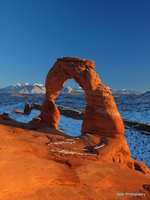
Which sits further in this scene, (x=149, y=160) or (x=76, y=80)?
(x=149, y=160)

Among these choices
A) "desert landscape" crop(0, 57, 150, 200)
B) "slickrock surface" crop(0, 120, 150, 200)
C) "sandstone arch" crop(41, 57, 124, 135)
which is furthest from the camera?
"sandstone arch" crop(41, 57, 124, 135)

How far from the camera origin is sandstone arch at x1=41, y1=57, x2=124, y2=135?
11.0 metres

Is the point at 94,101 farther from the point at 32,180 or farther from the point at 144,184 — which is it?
the point at 32,180

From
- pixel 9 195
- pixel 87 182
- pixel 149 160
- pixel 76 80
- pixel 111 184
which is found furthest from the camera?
pixel 149 160

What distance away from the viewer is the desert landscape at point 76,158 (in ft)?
14.2

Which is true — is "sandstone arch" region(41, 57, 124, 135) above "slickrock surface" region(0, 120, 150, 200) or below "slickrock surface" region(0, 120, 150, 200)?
above

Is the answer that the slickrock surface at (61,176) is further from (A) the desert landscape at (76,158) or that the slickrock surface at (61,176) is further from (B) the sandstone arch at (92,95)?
(B) the sandstone arch at (92,95)

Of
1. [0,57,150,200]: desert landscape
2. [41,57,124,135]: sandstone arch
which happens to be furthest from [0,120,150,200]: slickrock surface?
[41,57,124,135]: sandstone arch

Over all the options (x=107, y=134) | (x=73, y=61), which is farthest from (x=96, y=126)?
(x=73, y=61)

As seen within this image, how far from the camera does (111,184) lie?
5504 mm

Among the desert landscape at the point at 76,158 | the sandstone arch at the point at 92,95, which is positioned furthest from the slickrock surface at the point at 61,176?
the sandstone arch at the point at 92,95

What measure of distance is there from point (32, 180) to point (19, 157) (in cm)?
160

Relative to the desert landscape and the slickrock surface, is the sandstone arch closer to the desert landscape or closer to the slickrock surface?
the desert landscape

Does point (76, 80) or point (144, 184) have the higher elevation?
point (76, 80)
